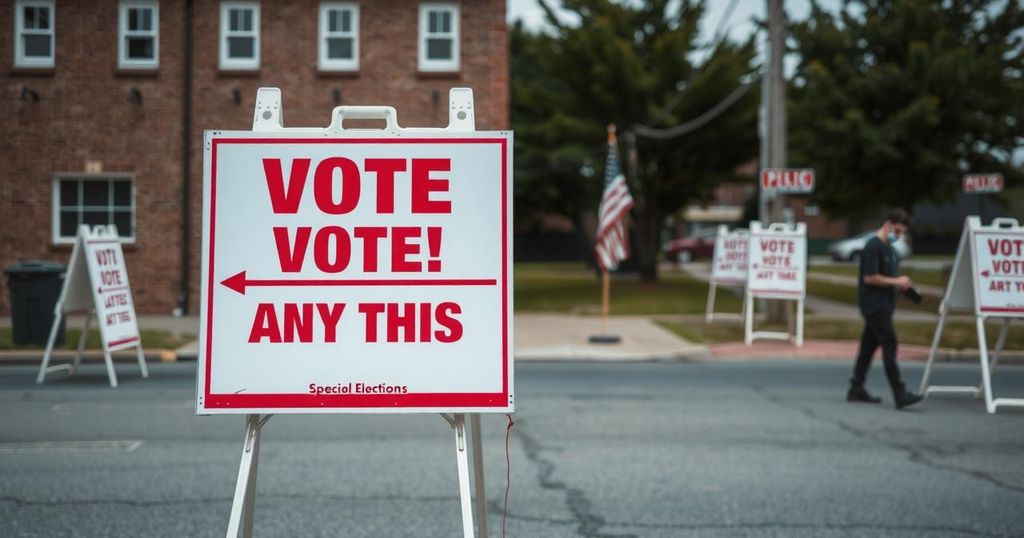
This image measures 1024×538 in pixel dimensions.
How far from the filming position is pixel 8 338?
27.7 feet

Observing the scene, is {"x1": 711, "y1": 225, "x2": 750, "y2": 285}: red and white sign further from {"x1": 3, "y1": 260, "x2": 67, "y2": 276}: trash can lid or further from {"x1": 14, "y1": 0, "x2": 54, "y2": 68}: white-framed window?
{"x1": 14, "y1": 0, "x2": 54, "y2": 68}: white-framed window

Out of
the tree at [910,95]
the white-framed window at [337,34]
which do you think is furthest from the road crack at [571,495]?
the tree at [910,95]

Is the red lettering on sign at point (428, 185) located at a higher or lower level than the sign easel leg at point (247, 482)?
higher

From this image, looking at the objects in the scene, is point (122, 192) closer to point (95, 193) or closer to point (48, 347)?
point (95, 193)

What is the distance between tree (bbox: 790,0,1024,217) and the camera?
19.2m

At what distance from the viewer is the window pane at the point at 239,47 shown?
4243 millimetres

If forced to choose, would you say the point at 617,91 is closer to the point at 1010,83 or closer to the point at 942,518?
the point at 1010,83

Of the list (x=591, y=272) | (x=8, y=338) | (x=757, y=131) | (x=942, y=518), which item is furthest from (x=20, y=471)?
(x=591, y=272)

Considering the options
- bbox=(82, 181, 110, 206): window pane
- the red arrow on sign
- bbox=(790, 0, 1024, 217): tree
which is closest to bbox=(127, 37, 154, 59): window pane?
bbox=(82, 181, 110, 206): window pane

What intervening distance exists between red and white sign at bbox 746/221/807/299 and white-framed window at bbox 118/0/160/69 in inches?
486

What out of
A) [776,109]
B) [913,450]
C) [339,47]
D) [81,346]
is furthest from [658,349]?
[339,47]

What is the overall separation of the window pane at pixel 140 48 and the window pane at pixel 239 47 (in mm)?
479

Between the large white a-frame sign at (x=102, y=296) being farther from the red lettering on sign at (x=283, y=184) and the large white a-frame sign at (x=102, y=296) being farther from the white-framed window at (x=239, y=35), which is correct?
the red lettering on sign at (x=283, y=184)

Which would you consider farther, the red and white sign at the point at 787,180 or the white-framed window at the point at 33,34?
the red and white sign at the point at 787,180
